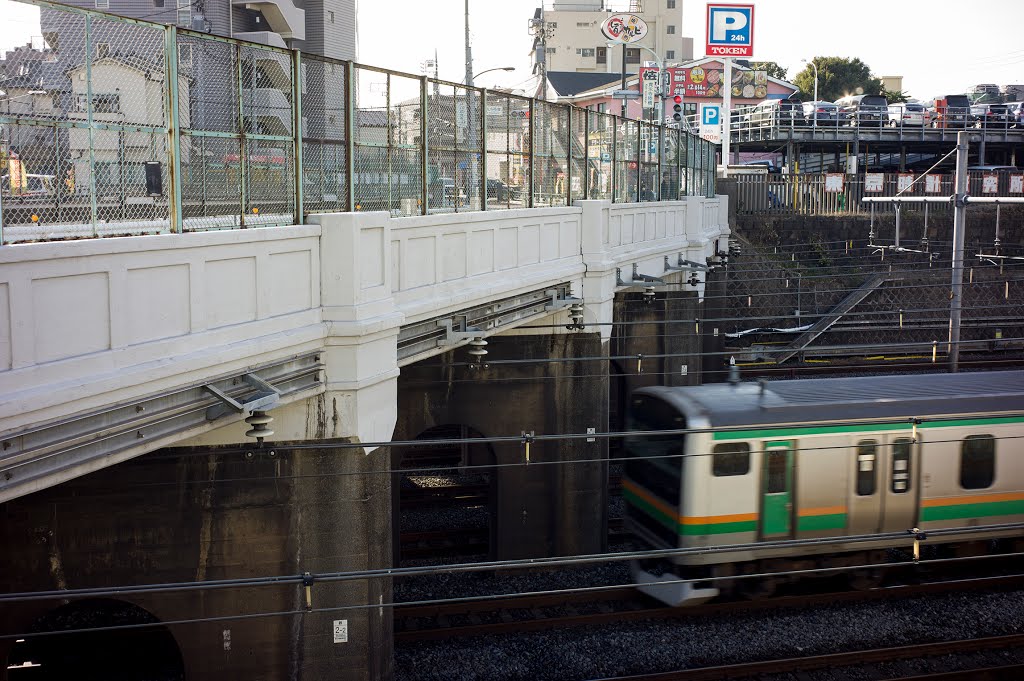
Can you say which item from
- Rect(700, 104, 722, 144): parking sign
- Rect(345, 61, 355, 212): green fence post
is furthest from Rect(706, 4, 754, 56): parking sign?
Rect(345, 61, 355, 212): green fence post

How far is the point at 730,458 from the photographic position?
1266 centimetres

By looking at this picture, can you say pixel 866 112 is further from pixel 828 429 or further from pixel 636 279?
pixel 828 429

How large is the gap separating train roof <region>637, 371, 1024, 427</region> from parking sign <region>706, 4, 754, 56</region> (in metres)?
27.3

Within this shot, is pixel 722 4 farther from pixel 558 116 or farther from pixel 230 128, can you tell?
pixel 230 128

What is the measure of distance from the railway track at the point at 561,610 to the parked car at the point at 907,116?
128ft

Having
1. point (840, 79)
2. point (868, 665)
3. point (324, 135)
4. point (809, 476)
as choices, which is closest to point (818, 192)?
point (809, 476)

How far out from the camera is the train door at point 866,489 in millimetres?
13008

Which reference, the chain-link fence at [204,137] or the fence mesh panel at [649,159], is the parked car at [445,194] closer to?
the chain-link fence at [204,137]

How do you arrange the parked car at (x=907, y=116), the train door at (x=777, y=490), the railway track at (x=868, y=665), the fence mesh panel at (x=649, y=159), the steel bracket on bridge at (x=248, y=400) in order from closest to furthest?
the steel bracket on bridge at (x=248, y=400) < the railway track at (x=868, y=665) < the train door at (x=777, y=490) < the fence mesh panel at (x=649, y=159) < the parked car at (x=907, y=116)

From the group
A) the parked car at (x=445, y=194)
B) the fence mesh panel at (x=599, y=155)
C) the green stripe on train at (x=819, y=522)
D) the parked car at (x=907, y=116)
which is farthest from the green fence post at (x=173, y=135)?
the parked car at (x=907, y=116)

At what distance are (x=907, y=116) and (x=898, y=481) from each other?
41.9 meters

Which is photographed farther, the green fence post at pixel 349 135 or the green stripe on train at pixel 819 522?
the green stripe on train at pixel 819 522

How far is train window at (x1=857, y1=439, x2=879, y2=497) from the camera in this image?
1301 cm

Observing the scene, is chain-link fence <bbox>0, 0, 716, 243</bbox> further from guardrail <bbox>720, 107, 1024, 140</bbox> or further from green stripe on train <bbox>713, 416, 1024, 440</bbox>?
guardrail <bbox>720, 107, 1024, 140</bbox>
